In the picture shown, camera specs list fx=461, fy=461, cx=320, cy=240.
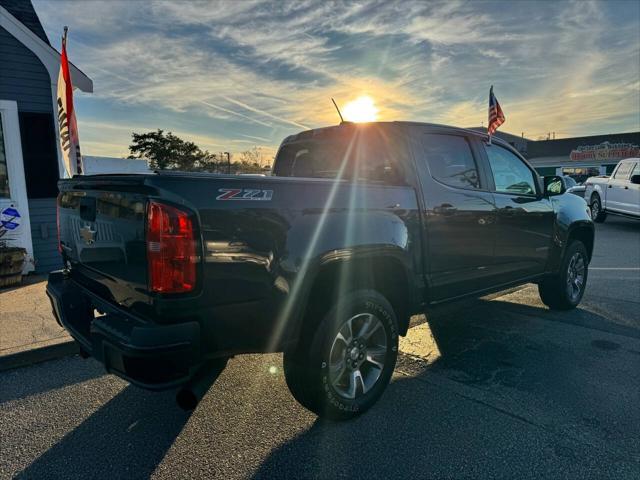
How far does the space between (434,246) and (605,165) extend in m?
42.8

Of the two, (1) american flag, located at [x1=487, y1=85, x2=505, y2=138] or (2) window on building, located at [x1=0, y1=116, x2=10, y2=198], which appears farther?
(2) window on building, located at [x1=0, y1=116, x2=10, y2=198]

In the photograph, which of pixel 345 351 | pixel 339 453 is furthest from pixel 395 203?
pixel 339 453

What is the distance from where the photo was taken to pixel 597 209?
599 inches

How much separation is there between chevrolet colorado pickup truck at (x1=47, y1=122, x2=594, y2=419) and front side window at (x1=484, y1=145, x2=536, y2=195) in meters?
0.03

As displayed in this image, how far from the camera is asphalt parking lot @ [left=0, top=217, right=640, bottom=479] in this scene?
8.28 ft

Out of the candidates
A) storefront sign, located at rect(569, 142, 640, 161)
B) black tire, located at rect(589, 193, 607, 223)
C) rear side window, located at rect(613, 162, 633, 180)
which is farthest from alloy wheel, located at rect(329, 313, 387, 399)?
storefront sign, located at rect(569, 142, 640, 161)

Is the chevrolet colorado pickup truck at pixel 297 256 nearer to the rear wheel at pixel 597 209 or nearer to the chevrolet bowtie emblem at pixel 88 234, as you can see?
the chevrolet bowtie emblem at pixel 88 234

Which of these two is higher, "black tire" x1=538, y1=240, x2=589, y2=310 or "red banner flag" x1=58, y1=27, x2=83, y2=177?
"red banner flag" x1=58, y1=27, x2=83, y2=177

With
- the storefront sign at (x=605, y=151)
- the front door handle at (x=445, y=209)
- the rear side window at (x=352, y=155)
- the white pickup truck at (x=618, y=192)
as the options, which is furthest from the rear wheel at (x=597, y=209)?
the storefront sign at (x=605, y=151)

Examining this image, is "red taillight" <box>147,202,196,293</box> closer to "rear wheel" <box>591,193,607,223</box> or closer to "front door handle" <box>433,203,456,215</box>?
"front door handle" <box>433,203,456,215</box>

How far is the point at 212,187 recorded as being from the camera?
2.26 m

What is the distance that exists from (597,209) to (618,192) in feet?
4.51

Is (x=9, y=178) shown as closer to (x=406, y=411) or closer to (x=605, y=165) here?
(x=406, y=411)

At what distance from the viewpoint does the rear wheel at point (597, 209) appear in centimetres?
1502
